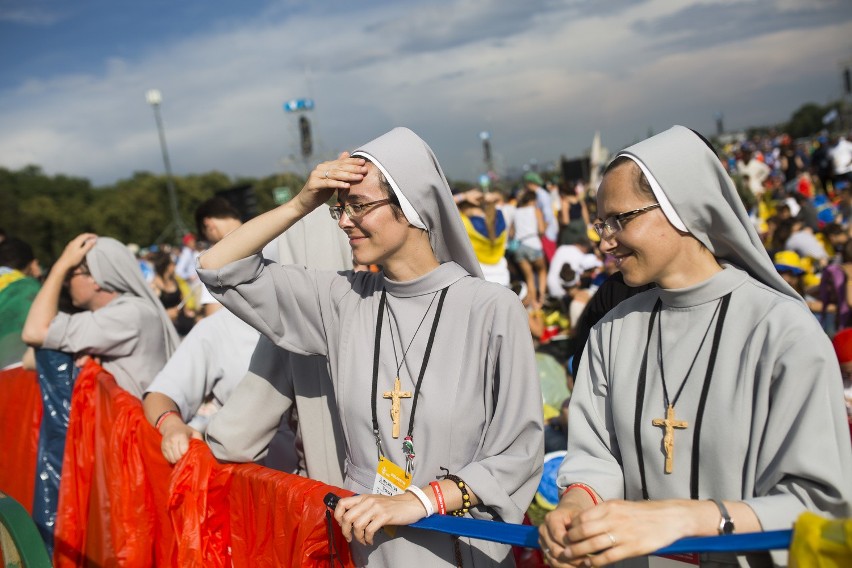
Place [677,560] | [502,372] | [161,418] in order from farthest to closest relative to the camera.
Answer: [161,418] → [502,372] → [677,560]

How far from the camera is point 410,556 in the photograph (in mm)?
2334

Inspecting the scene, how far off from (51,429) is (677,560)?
13.3 feet

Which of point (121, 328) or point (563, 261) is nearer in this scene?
point (121, 328)

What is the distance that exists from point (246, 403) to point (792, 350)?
1.96 meters

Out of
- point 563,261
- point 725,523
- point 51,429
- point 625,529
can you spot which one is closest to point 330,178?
point 625,529

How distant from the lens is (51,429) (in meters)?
4.71

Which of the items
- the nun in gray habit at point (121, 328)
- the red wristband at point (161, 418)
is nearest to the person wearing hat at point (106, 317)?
the nun in gray habit at point (121, 328)

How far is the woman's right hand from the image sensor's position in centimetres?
246

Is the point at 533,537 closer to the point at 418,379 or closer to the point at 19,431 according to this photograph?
the point at 418,379

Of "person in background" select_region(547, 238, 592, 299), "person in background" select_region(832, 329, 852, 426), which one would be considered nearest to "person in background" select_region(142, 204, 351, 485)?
"person in background" select_region(832, 329, 852, 426)

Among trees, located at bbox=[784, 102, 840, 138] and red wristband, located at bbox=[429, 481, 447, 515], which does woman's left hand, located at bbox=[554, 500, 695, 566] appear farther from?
trees, located at bbox=[784, 102, 840, 138]

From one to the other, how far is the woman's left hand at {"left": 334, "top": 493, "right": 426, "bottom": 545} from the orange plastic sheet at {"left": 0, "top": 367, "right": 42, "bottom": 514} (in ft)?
11.7

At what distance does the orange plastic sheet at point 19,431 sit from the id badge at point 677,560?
4.29 meters

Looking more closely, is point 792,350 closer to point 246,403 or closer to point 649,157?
point 649,157
